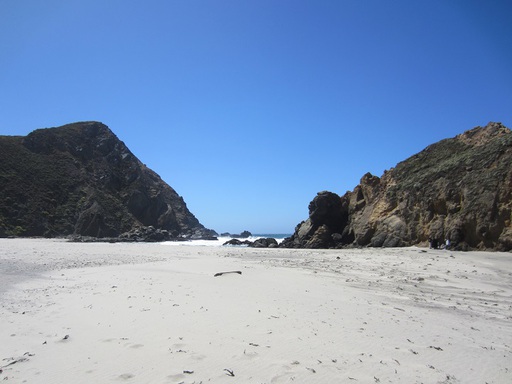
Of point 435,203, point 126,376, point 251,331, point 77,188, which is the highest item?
point 77,188

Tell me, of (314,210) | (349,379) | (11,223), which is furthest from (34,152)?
(349,379)

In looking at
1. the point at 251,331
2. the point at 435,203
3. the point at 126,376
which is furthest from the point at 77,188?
the point at 126,376

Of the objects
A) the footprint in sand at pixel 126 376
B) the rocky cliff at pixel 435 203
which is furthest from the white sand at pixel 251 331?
the rocky cliff at pixel 435 203

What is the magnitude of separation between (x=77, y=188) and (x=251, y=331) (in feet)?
268

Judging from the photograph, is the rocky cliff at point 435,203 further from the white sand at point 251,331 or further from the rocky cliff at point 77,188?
the rocky cliff at point 77,188

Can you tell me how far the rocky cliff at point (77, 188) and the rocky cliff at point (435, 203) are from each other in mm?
40908

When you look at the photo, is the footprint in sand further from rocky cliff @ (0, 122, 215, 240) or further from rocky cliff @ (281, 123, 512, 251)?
rocky cliff @ (0, 122, 215, 240)

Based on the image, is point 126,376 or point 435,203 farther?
point 435,203

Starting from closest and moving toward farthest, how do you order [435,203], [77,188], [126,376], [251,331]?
[126,376] → [251,331] → [435,203] → [77,188]

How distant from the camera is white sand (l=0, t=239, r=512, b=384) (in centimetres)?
446

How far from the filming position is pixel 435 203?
25.5 m

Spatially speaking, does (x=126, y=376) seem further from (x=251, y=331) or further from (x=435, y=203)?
(x=435, y=203)

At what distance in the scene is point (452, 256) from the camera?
1838 centimetres

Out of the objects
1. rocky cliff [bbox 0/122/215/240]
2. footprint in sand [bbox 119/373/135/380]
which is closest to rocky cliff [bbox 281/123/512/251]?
footprint in sand [bbox 119/373/135/380]
